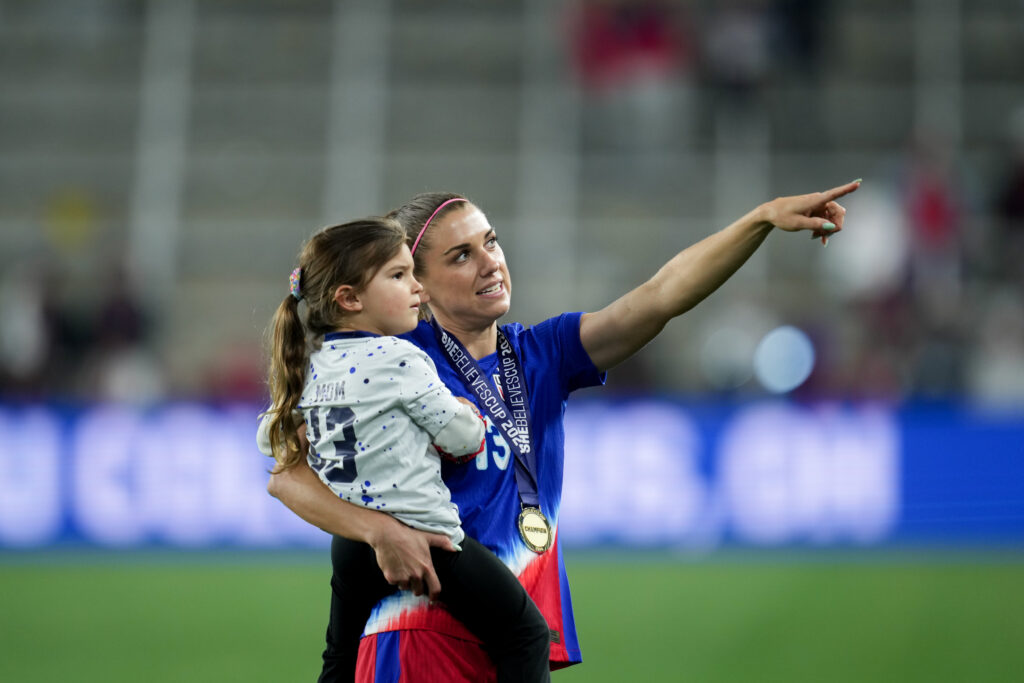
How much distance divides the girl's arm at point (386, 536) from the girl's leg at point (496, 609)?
43 millimetres

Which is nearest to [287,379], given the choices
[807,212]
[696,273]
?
[696,273]

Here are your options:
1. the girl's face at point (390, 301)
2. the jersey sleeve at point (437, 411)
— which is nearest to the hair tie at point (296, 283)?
the girl's face at point (390, 301)

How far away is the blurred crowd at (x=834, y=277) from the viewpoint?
41.2ft

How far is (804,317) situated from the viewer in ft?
43.9

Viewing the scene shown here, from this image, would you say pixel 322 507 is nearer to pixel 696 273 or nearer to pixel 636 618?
pixel 696 273

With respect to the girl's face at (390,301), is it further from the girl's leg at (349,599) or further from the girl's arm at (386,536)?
the girl's leg at (349,599)

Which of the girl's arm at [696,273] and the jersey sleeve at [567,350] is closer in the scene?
the girl's arm at [696,273]

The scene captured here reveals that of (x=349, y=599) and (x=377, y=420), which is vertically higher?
(x=377, y=420)

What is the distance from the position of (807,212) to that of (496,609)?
1.24m

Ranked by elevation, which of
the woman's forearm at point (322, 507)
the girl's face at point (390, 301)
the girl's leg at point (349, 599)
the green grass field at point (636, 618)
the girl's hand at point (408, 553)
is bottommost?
the green grass field at point (636, 618)

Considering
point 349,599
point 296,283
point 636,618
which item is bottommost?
point 636,618

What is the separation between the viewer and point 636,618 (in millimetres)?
8234

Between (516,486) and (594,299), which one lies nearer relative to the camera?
(516,486)

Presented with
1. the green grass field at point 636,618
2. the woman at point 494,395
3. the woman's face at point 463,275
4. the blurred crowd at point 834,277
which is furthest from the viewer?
the blurred crowd at point 834,277
